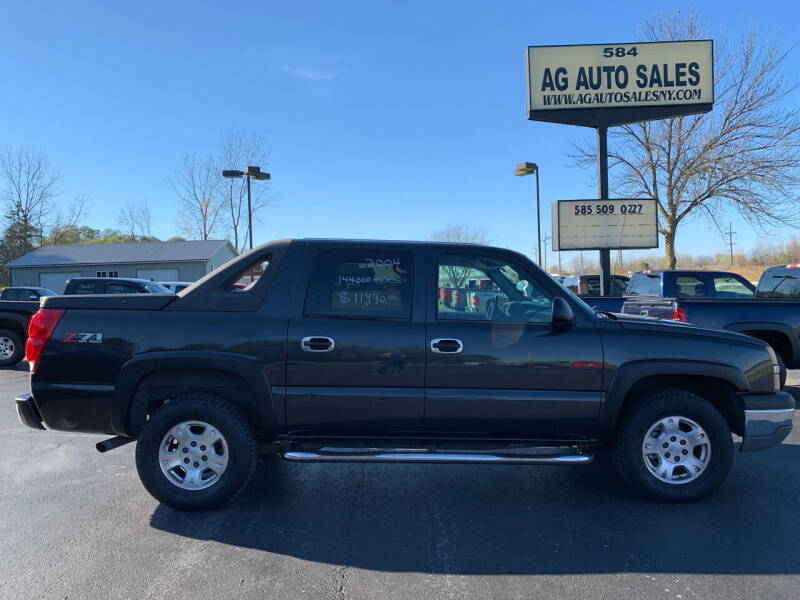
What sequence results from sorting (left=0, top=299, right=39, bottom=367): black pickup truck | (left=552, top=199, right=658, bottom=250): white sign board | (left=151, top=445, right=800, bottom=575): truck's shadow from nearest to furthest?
1. (left=151, top=445, right=800, bottom=575): truck's shadow
2. (left=0, top=299, right=39, bottom=367): black pickup truck
3. (left=552, top=199, right=658, bottom=250): white sign board

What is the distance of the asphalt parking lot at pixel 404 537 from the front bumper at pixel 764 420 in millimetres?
446

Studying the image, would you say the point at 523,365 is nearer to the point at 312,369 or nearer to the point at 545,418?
the point at 545,418

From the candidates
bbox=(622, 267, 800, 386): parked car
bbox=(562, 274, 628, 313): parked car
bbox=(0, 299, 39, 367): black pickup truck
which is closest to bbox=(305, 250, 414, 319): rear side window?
bbox=(622, 267, 800, 386): parked car

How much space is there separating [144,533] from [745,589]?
355 centimetres

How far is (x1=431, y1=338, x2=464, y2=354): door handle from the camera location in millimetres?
4000

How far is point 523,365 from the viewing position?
4.02 meters

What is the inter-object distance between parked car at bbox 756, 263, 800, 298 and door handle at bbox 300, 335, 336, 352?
801 centimetres

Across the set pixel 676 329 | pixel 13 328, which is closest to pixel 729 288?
pixel 676 329

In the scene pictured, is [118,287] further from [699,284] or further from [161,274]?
[161,274]

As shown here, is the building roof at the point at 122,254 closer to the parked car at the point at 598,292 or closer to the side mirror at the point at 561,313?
the parked car at the point at 598,292

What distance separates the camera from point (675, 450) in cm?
418

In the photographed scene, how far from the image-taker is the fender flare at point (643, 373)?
159 inches

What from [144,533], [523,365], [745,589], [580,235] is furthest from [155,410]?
[580,235]

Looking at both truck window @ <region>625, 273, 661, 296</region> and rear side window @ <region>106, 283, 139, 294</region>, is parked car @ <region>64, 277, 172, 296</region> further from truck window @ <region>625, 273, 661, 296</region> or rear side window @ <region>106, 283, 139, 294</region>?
truck window @ <region>625, 273, 661, 296</region>
